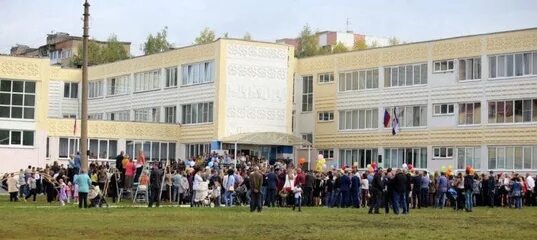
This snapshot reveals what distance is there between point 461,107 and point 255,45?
49.1 feet

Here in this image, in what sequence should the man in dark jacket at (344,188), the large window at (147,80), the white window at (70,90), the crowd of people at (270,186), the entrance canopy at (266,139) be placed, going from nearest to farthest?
the crowd of people at (270,186) < the man in dark jacket at (344,188) < the entrance canopy at (266,139) < the large window at (147,80) < the white window at (70,90)

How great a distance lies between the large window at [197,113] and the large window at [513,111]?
19.5 meters

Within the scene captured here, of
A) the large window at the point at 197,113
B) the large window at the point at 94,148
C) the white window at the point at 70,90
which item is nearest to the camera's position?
the large window at the point at 94,148

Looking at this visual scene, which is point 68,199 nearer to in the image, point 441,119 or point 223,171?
point 223,171

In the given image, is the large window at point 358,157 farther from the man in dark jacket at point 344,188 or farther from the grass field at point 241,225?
the grass field at point 241,225

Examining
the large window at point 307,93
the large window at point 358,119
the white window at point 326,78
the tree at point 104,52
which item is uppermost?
the tree at point 104,52

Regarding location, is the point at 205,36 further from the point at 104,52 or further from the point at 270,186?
the point at 270,186

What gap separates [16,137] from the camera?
63.3 meters

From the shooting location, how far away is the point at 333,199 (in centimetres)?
4772

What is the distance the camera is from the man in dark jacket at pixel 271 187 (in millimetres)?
45250

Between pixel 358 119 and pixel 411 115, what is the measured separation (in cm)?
521

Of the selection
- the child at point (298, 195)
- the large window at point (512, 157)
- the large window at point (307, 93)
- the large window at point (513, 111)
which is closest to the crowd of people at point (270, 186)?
the child at point (298, 195)

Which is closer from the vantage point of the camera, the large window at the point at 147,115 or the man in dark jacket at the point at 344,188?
the man in dark jacket at the point at 344,188

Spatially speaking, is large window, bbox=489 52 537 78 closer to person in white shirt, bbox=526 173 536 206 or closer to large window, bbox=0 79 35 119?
person in white shirt, bbox=526 173 536 206
